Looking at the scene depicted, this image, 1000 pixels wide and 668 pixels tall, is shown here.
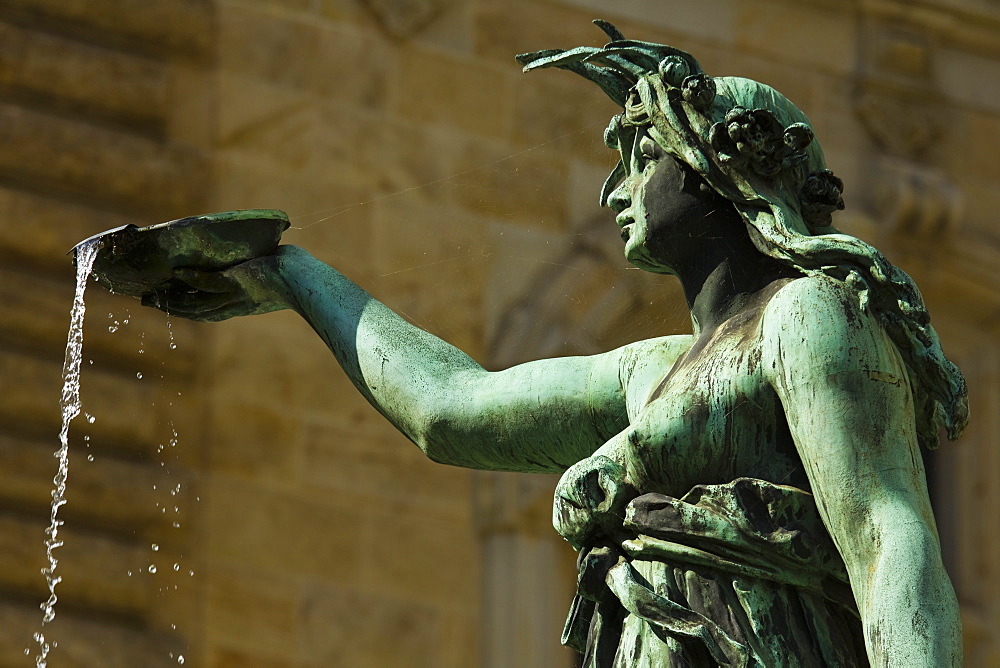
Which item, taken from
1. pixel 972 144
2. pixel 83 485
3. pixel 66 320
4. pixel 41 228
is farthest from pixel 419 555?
pixel 972 144

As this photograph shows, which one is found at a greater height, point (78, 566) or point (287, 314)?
point (287, 314)

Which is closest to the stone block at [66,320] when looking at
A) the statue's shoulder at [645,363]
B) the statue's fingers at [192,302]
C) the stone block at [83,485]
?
the stone block at [83,485]

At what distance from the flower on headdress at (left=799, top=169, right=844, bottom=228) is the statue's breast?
0.17 meters

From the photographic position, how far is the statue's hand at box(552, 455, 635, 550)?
2576 mm

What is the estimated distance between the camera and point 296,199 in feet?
21.3

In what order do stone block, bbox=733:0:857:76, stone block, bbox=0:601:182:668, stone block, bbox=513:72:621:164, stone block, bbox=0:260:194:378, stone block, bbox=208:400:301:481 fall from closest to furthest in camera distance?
stone block, bbox=0:601:182:668 < stone block, bbox=0:260:194:378 < stone block, bbox=208:400:301:481 < stone block, bbox=513:72:621:164 < stone block, bbox=733:0:857:76

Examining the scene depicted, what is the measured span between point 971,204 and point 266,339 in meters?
2.58

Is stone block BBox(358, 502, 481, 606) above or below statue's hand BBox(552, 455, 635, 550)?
above

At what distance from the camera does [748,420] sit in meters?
2.55

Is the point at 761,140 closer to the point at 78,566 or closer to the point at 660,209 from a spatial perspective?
the point at 660,209

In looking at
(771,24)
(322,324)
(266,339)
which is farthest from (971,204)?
(322,324)

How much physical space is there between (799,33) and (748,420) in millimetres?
5277

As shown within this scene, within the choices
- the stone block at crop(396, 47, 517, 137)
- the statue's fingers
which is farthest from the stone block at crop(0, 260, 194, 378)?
the statue's fingers

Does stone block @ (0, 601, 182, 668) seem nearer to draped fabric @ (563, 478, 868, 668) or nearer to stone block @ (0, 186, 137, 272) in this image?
stone block @ (0, 186, 137, 272)
